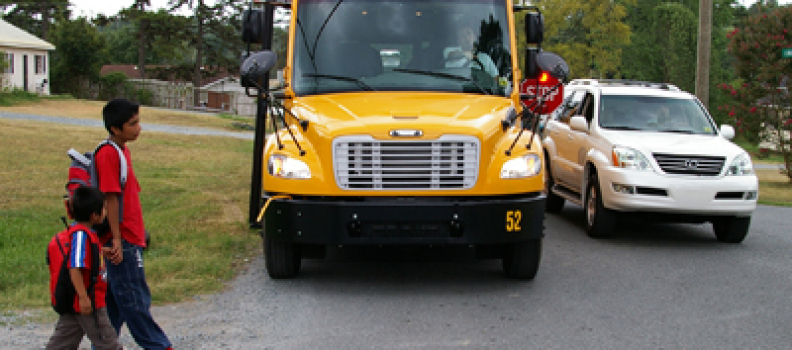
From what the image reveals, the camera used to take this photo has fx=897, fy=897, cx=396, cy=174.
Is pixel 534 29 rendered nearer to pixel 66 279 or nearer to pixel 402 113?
pixel 402 113

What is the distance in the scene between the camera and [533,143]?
25.1ft

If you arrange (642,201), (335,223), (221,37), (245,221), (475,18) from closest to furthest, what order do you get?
(335,223) < (475,18) < (642,201) < (245,221) < (221,37)

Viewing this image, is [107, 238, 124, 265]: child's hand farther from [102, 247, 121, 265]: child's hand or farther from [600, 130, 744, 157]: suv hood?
[600, 130, 744, 157]: suv hood

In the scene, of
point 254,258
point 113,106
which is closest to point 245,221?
point 254,258

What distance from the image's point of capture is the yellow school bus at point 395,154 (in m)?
7.06

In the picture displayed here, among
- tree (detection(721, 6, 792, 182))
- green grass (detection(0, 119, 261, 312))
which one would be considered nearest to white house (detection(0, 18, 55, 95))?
green grass (detection(0, 119, 261, 312))

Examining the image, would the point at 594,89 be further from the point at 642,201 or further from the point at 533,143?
the point at 533,143

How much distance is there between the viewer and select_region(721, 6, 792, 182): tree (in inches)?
793

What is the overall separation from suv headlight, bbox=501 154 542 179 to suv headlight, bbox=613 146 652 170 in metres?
2.96

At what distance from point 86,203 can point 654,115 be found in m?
8.32

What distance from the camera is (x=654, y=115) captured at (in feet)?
37.0

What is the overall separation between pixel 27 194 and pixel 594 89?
8178 mm

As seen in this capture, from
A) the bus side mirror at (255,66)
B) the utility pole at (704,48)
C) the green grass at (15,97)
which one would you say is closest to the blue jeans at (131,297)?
the bus side mirror at (255,66)

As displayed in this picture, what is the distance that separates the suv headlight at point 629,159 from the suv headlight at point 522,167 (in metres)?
→ 2.96
